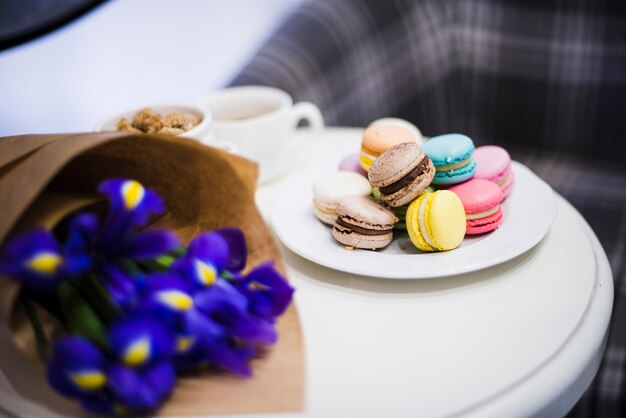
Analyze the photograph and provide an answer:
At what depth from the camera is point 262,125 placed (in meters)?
0.83

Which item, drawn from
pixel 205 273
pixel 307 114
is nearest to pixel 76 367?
pixel 205 273

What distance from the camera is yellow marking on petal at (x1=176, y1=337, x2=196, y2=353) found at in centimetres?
43

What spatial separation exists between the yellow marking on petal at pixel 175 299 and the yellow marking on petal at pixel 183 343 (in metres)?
0.02

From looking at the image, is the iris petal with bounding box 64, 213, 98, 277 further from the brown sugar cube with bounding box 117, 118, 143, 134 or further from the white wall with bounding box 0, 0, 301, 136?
the white wall with bounding box 0, 0, 301, 136

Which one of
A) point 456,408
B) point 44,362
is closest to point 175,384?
point 44,362

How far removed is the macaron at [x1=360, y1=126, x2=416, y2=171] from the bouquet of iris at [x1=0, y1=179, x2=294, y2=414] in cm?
24

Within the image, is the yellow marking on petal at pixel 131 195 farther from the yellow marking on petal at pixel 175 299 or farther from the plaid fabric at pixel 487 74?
the plaid fabric at pixel 487 74

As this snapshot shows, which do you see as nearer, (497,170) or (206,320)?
(206,320)

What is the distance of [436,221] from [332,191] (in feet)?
0.45

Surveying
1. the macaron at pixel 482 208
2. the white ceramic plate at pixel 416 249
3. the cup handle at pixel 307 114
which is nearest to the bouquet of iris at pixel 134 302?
the white ceramic plate at pixel 416 249

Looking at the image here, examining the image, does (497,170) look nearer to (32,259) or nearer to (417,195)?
(417,195)

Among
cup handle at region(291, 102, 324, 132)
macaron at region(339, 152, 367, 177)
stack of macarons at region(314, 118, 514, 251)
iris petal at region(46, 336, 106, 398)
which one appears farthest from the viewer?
cup handle at region(291, 102, 324, 132)

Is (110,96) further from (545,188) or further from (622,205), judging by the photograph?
(622,205)

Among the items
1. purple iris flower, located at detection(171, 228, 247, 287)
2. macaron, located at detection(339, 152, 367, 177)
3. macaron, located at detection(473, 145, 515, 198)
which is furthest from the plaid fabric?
purple iris flower, located at detection(171, 228, 247, 287)
